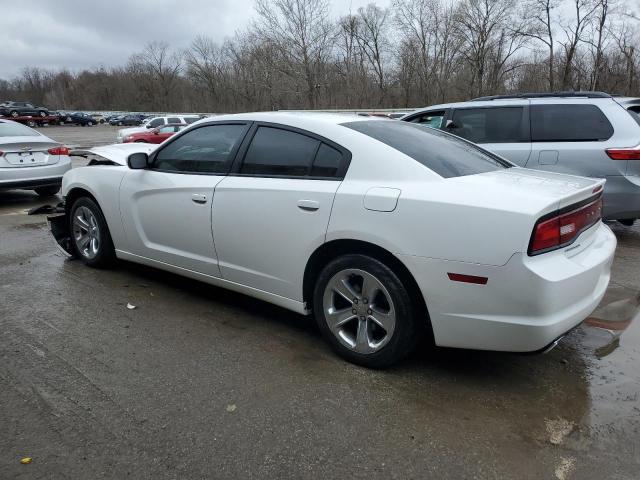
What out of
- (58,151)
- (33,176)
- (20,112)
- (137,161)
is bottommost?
(33,176)

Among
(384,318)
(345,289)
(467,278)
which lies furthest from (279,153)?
(467,278)

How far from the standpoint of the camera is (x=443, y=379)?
10.00 feet

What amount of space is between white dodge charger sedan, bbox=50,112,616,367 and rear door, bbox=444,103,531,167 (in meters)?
2.57

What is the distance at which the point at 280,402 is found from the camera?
9.20 ft

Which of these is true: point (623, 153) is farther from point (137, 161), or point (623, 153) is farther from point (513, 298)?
point (137, 161)

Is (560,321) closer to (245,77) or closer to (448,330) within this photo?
(448,330)

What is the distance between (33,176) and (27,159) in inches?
12.1

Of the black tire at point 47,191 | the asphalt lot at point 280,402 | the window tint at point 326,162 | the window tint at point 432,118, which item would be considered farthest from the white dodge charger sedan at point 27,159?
the window tint at point 326,162

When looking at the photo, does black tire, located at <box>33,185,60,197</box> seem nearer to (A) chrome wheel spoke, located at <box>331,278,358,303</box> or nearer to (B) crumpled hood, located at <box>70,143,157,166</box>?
(B) crumpled hood, located at <box>70,143,157,166</box>

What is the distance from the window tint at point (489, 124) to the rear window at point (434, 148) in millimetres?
2725

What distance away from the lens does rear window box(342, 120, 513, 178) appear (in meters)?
3.15

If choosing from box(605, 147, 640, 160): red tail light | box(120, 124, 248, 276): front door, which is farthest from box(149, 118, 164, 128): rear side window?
box(605, 147, 640, 160): red tail light

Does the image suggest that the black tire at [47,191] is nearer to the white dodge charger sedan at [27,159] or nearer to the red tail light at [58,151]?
the white dodge charger sedan at [27,159]

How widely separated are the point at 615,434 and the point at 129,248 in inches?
155
